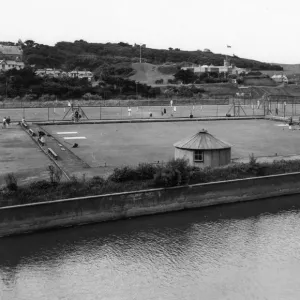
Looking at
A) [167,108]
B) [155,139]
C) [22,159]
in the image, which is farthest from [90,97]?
[22,159]

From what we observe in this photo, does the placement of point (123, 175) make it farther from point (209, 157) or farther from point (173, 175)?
point (209, 157)

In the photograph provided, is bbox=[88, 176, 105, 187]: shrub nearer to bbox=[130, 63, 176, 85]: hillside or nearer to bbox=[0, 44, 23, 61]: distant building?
bbox=[130, 63, 176, 85]: hillside

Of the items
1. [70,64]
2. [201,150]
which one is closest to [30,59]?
[70,64]

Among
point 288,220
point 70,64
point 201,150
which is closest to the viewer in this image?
point 288,220

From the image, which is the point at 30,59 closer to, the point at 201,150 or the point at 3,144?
the point at 3,144

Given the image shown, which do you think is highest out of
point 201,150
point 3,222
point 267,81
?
point 267,81

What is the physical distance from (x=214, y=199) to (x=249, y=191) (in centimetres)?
209

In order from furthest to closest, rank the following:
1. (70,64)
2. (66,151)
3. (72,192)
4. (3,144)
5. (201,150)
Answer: (70,64) < (3,144) < (66,151) < (201,150) < (72,192)

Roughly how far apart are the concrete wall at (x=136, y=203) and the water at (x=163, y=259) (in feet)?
1.28

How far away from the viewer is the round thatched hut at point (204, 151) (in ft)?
79.5

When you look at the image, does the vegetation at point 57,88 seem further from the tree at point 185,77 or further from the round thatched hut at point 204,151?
the round thatched hut at point 204,151

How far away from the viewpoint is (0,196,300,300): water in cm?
1452

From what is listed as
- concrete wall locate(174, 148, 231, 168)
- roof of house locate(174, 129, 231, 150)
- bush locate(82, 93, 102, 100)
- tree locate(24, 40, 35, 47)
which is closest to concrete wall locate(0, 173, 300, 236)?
concrete wall locate(174, 148, 231, 168)

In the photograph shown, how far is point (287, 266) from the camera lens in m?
16.0
